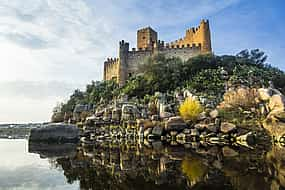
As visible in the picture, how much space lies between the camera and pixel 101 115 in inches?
1713

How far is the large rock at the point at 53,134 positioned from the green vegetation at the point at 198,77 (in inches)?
784

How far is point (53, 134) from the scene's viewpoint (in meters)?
30.9

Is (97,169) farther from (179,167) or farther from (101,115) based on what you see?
(101,115)

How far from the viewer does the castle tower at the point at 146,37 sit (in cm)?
7469

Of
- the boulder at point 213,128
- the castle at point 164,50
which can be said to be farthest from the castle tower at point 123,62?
the boulder at point 213,128

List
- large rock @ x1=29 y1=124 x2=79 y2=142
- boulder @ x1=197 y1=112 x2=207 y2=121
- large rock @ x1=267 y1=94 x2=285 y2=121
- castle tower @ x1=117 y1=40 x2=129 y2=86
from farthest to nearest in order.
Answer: castle tower @ x1=117 y1=40 x2=129 y2=86 < boulder @ x1=197 y1=112 x2=207 y2=121 < large rock @ x1=29 y1=124 x2=79 y2=142 < large rock @ x1=267 y1=94 x2=285 y2=121

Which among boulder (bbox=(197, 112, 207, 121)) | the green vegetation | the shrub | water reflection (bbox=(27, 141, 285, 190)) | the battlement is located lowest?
water reflection (bbox=(27, 141, 285, 190))

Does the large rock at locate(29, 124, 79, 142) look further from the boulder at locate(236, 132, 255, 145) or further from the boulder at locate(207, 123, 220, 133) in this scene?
the boulder at locate(236, 132, 255, 145)

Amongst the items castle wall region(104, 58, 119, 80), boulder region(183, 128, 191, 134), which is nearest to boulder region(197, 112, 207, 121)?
boulder region(183, 128, 191, 134)

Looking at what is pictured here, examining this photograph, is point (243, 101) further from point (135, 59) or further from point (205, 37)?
point (135, 59)

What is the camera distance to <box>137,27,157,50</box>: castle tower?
74688 mm

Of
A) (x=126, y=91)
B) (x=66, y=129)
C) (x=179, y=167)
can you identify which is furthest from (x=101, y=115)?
(x=179, y=167)

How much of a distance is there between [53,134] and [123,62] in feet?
133

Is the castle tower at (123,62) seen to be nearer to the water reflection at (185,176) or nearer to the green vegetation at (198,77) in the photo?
the green vegetation at (198,77)
